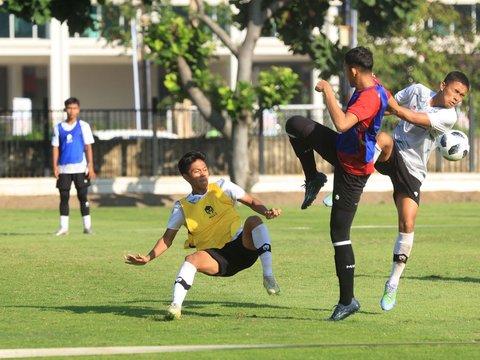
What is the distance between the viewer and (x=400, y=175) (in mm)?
12016

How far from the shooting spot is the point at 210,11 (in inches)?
1858

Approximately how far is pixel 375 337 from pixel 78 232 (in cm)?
1301

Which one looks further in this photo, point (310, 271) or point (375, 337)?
point (310, 271)

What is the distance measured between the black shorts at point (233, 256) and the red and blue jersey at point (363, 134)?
1.10 metres

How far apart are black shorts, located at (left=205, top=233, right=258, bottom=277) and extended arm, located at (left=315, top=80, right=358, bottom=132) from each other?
149 centimetres

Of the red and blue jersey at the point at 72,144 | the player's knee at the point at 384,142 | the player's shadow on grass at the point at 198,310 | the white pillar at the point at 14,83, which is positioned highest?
the white pillar at the point at 14,83

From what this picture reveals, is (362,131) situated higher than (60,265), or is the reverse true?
(362,131)

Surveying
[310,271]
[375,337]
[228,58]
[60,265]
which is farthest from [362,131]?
[228,58]

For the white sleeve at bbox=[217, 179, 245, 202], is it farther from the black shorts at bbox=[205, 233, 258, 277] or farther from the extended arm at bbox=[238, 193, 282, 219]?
the black shorts at bbox=[205, 233, 258, 277]

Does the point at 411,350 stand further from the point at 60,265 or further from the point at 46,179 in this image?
the point at 46,179

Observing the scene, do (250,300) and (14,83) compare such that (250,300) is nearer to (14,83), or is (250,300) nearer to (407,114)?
(407,114)

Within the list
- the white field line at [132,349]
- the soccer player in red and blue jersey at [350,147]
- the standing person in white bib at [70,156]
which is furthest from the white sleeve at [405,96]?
the standing person in white bib at [70,156]

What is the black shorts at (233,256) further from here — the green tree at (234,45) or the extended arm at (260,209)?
the green tree at (234,45)

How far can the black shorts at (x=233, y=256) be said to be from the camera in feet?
37.0
